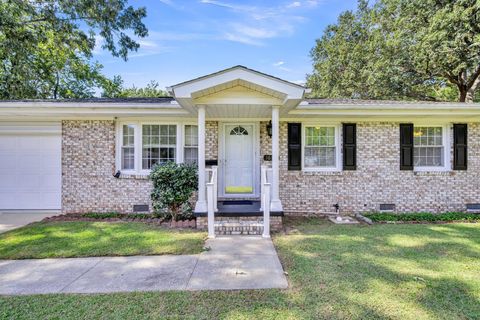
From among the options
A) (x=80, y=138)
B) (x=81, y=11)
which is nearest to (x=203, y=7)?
(x=81, y=11)

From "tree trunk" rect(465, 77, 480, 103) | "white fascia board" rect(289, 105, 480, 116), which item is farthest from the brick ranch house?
"tree trunk" rect(465, 77, 480, 103)

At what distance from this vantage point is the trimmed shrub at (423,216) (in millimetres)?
6867

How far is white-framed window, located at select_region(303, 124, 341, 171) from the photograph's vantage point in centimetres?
768

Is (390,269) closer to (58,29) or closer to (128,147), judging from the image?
(128,147)

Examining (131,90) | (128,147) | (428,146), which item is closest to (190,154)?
(128,147)

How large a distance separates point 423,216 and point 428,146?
7.05ft

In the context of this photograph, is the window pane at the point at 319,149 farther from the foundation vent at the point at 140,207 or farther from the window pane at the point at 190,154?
the foundation vent at the point at 140,207

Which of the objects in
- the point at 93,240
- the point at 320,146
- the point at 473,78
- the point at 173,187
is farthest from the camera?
the point at 473,78

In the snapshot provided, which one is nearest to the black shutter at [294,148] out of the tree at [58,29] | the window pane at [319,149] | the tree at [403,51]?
the window pane at [319,149]

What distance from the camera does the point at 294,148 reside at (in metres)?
7.51

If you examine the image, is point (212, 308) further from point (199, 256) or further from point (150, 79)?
point (150, 79)

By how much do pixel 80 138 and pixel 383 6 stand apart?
19757 mm

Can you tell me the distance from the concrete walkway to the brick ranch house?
10.4ft

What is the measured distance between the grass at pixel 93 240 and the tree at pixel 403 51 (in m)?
15.0
